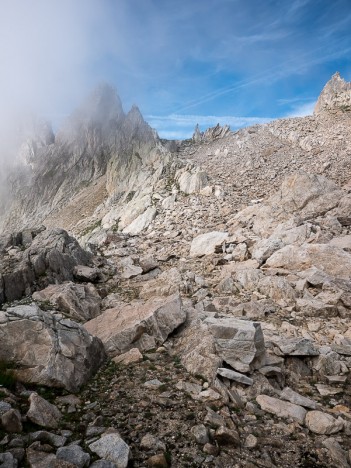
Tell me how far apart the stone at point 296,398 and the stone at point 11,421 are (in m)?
6.24

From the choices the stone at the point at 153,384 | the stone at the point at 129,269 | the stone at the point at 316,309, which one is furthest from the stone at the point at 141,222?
the stone at the point at 153,384

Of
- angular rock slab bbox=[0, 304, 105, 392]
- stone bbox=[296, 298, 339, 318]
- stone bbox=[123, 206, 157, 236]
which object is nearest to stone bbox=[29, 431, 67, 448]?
angular rock slab bbox=[0, 304, 105, 392]

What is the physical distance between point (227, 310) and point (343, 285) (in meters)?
5.40

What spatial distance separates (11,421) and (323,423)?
256 inches

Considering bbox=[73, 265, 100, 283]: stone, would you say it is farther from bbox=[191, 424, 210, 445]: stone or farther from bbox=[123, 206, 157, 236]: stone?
bbox=[191, 424, 210, 445]: stone

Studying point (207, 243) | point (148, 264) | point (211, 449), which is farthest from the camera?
point (207, 243)

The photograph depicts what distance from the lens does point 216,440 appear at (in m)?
6.09

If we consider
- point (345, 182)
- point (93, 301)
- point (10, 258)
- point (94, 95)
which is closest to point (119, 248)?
point (10, 258)

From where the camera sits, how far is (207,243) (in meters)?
22.1

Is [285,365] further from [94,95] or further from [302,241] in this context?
[94,95]

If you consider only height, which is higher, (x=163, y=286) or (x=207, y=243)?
(x=207, y=243)

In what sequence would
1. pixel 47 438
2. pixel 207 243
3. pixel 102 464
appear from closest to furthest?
pixel 102 464
pixel 47 438
pixel 207 243

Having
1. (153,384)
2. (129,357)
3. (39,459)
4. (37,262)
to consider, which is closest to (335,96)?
(37,262)

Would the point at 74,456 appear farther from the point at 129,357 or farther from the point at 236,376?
the point at 236,376
